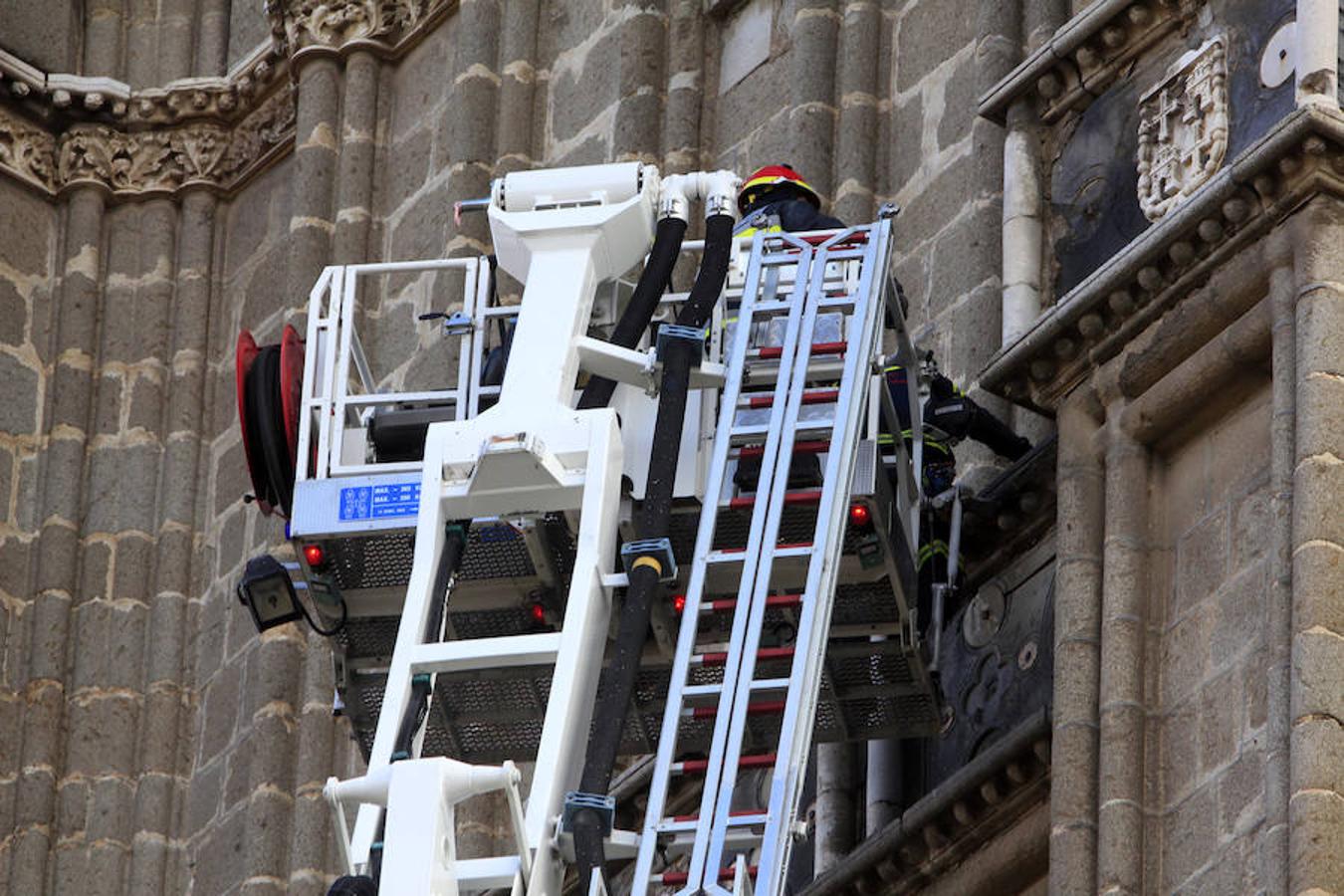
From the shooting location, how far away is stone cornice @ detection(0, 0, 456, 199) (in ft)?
80.8

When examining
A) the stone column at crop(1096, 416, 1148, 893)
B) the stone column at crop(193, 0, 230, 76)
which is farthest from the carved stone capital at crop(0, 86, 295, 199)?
the stone column at crop(1096, 416, 1148, 893)

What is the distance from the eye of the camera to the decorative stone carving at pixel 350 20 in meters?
23.8

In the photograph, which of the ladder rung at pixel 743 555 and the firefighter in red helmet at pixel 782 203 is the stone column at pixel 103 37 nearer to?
the firefighter in red helmet at pixel 782 203

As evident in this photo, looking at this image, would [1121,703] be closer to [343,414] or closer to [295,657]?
[343,414]

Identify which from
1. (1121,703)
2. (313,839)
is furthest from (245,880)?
(1121,703)

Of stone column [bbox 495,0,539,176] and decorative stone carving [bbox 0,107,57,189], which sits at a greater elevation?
decorative stone carving [bbox 0,107,57,189]

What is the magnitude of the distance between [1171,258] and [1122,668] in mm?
1406

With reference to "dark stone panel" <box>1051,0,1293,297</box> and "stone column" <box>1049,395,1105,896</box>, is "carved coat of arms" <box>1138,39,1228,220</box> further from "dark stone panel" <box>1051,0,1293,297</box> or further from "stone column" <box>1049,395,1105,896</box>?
"stone column" <box>1049,395,1105,896</box>

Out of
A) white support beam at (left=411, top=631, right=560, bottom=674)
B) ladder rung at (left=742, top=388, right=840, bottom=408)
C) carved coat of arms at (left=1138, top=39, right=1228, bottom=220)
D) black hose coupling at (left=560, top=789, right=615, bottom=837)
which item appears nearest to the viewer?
black hose coupling at (left=560, top=789, right=615, bottom=837)

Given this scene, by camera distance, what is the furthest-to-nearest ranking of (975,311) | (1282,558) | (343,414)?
(975,311), (343,414), (1282,558)

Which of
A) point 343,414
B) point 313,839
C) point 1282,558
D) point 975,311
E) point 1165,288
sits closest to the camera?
point 1282,558

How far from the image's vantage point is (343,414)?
56.7ft

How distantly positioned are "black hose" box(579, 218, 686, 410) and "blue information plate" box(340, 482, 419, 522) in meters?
0.71

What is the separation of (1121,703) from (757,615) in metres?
1.18
